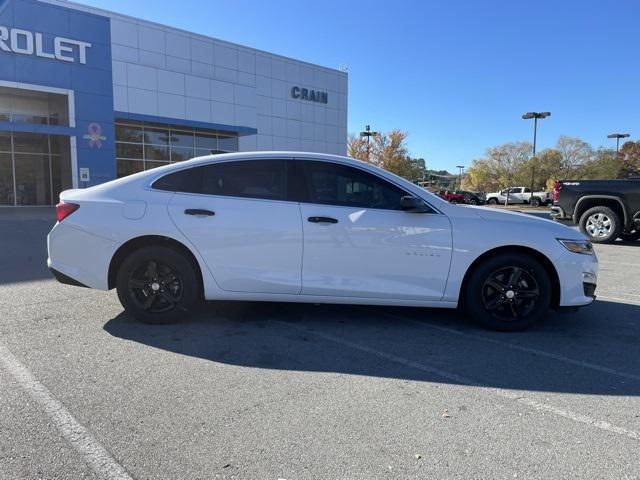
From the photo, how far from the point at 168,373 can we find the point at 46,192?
25.5m

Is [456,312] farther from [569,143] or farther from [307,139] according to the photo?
[569,143]

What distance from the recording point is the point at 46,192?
82.1 ft

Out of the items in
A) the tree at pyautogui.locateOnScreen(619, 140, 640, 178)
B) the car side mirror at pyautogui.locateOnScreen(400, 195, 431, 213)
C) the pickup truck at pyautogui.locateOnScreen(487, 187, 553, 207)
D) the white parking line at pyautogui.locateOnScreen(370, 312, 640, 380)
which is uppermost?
the tree at pyautogui.locateOnScreen(619, 140, 640, 178)

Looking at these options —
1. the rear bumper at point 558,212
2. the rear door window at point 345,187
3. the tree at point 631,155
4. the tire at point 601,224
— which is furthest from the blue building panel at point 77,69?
the tree at point 631,155

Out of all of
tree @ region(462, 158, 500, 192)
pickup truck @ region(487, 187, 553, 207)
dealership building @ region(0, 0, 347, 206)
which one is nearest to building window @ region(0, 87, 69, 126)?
dealership building @ region(0, 0, 347, 206)

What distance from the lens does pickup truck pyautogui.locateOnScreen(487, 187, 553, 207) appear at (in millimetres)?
43581

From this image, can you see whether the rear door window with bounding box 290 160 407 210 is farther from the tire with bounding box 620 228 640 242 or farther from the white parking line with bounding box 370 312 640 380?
the tire with bounding box 620 228 640 242

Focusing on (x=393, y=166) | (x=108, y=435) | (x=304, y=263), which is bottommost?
(x=108, y=435)

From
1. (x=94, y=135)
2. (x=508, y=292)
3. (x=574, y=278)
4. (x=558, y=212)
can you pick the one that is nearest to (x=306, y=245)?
(x=508, y=292)

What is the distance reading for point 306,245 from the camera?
4355mm

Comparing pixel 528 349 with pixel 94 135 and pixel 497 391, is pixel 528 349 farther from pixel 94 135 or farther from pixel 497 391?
pixel 94 135

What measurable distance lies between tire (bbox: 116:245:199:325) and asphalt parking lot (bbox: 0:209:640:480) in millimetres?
182

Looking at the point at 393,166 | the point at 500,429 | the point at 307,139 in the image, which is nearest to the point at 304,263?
the point at 500,429

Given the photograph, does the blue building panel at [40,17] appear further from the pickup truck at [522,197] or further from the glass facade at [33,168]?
the pickup truck at [522,197]
